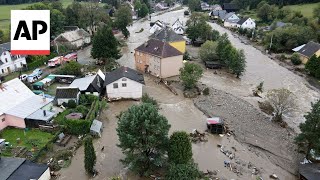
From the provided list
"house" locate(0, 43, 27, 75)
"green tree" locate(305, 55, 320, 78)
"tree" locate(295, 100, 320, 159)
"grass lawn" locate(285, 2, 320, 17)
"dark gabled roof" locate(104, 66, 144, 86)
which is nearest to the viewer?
"tree" locate(295, 100, 320, 159)

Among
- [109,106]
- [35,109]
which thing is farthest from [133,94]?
[35,109]

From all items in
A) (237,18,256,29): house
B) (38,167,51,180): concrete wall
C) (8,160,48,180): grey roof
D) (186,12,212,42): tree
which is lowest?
(38,167,51,180): concrete wall

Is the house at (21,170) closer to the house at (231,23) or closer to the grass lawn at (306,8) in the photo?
the house at (231,23)

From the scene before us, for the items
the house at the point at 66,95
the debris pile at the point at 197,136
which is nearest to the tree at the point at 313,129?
the debris pile at the point at 197,136

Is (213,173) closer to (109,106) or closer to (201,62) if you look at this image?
(109,106)

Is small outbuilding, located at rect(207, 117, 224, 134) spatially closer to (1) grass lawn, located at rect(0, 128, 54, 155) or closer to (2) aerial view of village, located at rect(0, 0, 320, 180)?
(2) aerial view of village, located at rect(0, 0, 320, 180)

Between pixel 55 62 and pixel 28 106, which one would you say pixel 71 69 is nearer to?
pixel 55 62

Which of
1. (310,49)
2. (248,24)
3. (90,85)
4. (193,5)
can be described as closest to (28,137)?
(90,85)

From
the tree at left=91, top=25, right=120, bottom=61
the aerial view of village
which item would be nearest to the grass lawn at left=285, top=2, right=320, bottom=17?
the aerial view of village
